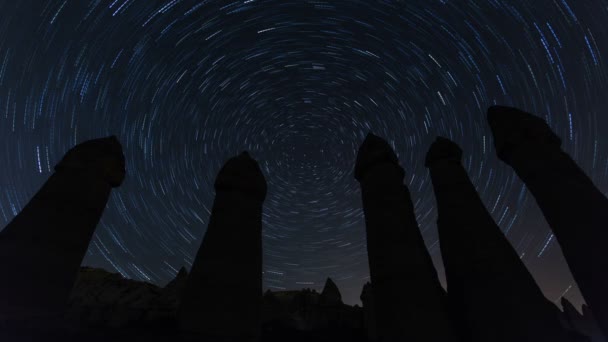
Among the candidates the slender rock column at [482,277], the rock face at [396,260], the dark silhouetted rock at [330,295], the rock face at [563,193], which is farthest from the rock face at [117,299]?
the rock face at [563,193]

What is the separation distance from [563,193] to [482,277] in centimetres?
477

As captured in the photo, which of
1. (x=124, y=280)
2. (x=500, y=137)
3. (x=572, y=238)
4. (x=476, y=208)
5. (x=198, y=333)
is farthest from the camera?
(x=124, y=280)

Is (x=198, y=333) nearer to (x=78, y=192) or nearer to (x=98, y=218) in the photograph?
(x=98, y=218)

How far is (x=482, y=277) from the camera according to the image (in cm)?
1145

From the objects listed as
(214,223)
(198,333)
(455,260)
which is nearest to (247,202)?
(214,223)

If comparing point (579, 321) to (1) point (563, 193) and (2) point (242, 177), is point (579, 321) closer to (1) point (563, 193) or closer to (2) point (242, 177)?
(1) point (563, 193)

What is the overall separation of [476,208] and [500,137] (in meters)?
3.88

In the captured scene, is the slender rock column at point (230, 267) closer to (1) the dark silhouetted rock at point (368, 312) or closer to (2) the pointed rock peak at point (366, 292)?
(1) the dark silhouetted rock at point (368, 312)

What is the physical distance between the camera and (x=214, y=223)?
12.9 metres

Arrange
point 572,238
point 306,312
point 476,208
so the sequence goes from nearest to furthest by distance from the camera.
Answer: point 572,238
point 476,208
point 306,312

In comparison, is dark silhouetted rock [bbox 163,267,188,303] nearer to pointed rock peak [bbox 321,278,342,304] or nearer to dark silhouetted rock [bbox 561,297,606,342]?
pointed rock peak [bbox 321,278,342,304]

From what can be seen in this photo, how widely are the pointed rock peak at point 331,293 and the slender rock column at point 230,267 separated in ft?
100

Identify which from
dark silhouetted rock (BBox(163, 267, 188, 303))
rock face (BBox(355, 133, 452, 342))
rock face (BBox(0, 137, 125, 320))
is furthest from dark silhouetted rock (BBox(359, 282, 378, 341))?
rock face (BBox(0, 137, 125, 320))

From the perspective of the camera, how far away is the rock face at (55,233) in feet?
31.7
